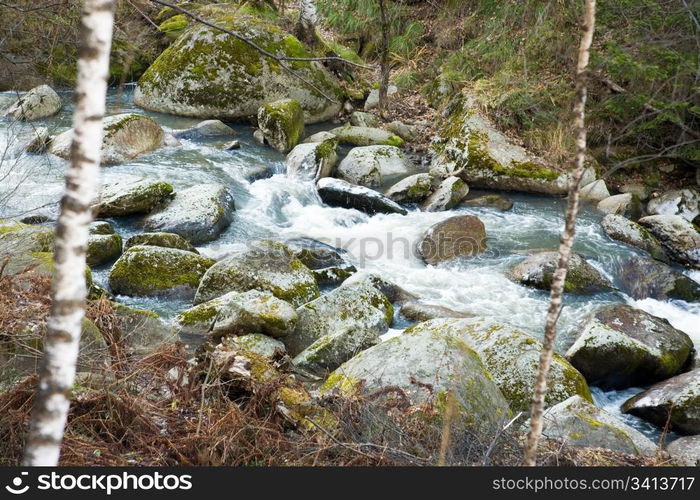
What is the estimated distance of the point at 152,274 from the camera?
7.35 metres

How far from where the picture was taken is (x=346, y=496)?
299cm

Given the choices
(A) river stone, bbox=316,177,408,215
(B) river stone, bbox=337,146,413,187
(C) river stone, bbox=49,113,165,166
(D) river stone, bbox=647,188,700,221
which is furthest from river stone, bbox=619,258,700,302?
(C) river stone, bbox=49,113,165,166

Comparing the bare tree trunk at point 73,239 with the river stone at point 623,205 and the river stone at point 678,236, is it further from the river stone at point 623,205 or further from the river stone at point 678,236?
the river stone at point 623,205

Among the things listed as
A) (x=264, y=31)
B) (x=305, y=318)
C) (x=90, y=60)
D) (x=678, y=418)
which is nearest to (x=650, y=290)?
(x=678, y=418)

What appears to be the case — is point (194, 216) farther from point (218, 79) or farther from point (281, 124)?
point (218, 79)

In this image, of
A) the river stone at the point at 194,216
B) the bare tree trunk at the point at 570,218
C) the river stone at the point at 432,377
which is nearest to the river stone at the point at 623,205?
the river stone at the point at 194,216

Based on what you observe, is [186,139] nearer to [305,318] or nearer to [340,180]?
[340,180]

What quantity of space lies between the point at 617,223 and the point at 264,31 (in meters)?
8.96

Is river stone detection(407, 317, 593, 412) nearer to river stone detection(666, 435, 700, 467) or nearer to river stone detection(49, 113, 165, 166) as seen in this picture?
river stone detection(666, 435, 700, 467)

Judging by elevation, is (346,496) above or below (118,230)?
above

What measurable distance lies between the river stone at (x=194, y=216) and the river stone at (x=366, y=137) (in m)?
4.33

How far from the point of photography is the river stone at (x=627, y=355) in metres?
6.26

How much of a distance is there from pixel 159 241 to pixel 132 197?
1.35 m

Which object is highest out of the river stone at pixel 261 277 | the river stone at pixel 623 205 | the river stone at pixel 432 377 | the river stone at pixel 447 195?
the river stone at pixel 432 377
